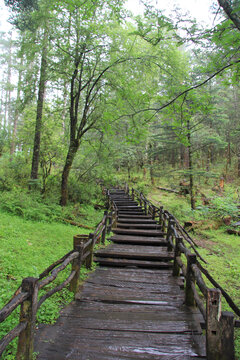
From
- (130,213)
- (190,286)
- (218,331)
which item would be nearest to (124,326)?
(218,331)

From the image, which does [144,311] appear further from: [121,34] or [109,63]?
[121,34]

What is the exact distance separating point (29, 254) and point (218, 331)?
518 centimetres

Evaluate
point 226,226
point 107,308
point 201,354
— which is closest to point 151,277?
point 107,308

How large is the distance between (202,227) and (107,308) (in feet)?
33.3

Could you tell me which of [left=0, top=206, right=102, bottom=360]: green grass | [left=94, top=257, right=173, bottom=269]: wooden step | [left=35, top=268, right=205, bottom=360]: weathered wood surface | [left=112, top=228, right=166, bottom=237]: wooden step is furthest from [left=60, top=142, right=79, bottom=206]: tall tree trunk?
[left=35, top=268, right=205, bottom=360]: weathered wood surface

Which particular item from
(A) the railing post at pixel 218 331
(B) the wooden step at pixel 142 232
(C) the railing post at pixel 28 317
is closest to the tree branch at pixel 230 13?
(A) the railing post at pixel 218 331

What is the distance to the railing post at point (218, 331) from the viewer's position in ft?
8.59

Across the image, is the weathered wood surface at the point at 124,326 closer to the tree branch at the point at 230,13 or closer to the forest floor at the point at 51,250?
the forest floor at the point at 51,250

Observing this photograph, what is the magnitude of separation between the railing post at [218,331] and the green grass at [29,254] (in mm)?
2349

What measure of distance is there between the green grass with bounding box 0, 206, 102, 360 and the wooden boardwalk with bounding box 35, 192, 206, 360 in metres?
0.31

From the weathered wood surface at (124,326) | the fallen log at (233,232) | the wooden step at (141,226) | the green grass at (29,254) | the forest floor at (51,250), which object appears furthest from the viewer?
the fallen log at (233,232)

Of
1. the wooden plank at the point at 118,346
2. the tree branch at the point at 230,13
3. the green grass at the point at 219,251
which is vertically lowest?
the green grass at the point at 219,251

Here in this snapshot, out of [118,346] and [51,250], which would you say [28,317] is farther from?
[51,250]

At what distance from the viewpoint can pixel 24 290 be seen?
2.55 m
